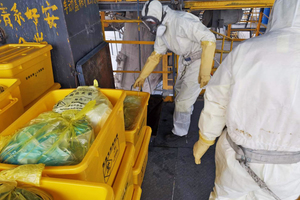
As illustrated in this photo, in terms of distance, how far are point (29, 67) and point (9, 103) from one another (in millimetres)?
518

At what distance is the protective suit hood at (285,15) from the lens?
46.1 inches

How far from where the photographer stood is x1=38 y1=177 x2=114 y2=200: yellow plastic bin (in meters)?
0.92

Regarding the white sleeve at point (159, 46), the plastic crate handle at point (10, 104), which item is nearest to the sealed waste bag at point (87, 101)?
the plastic crate handle at point (10, 104)

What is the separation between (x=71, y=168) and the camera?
3.16 feet

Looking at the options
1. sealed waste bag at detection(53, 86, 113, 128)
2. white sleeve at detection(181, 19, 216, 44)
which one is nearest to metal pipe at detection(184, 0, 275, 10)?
white sleeve at detection(181, 19, 216, 44)

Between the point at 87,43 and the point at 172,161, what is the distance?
1.77 meters

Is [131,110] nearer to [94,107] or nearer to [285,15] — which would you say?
[94,107]

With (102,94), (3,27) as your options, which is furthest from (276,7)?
(3,27)

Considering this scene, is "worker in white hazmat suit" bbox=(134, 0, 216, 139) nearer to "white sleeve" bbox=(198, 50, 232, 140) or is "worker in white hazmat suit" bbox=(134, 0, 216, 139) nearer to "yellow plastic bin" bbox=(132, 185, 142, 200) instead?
"white sleeve" bbox=(198, 50, 232, 140)

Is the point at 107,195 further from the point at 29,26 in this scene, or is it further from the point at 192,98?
the point at 192,98

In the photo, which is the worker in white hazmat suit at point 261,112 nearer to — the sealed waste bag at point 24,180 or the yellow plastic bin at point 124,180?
the yellow plastic bin at point 124,180

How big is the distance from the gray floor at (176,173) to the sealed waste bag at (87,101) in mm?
1245

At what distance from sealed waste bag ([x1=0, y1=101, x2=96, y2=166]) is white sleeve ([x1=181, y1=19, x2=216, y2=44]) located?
Answer: 1.80m

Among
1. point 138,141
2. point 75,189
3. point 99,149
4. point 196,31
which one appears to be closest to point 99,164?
point 99,149
